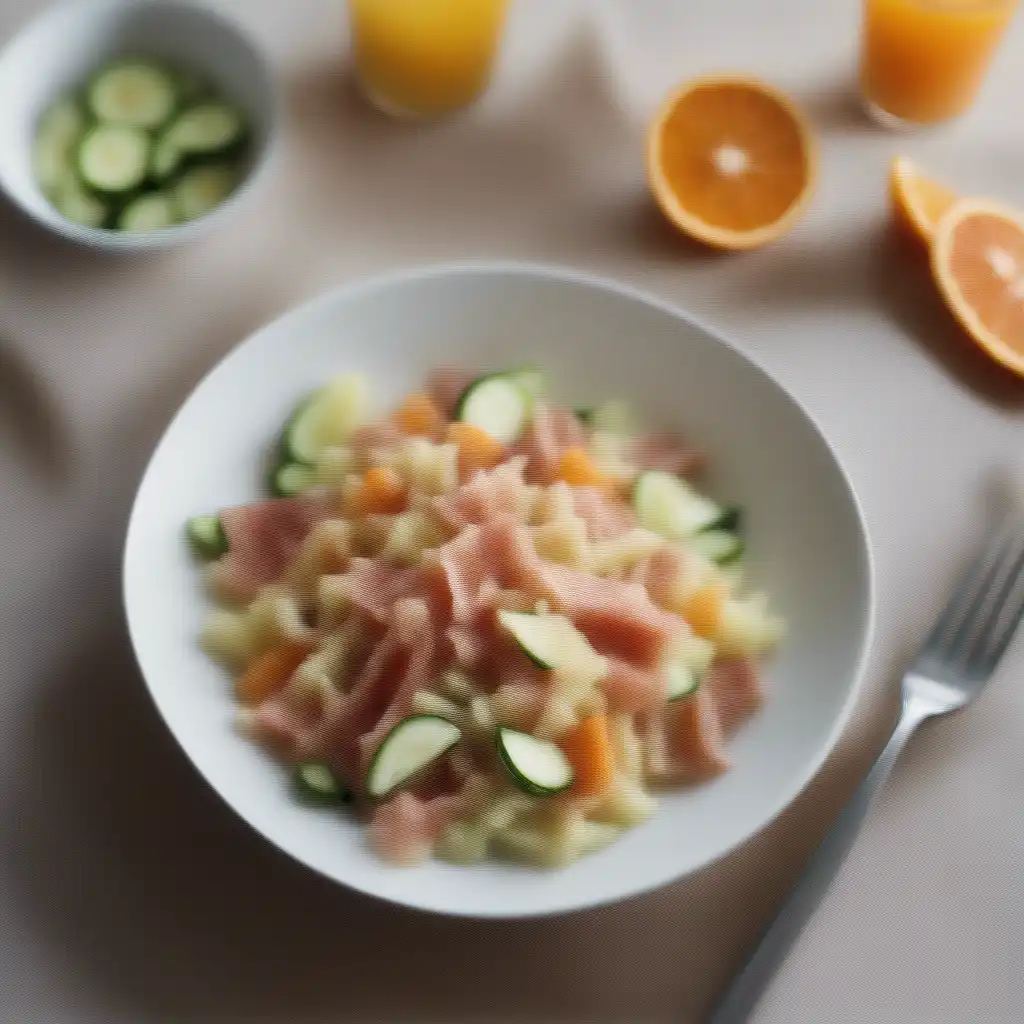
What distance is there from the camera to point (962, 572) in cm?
167

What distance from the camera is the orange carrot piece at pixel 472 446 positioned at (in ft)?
5.10

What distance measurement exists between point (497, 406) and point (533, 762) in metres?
0.51

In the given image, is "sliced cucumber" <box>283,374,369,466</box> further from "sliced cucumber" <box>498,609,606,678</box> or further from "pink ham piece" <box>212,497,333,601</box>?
"sliced cucumber" <box>498,609,606,678</box>

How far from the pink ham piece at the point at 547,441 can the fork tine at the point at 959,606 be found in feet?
1.65

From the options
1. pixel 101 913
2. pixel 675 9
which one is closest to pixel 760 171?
pixel 675 9

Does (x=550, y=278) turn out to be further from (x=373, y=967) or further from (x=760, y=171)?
(x=373, y=967)

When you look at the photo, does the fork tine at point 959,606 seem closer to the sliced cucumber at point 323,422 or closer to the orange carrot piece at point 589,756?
the orange carrot piece at point 589,756

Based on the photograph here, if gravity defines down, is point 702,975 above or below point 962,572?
below

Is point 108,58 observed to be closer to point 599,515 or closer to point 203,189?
point 203,189

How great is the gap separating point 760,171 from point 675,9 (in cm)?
41

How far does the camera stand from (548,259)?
6.22ft

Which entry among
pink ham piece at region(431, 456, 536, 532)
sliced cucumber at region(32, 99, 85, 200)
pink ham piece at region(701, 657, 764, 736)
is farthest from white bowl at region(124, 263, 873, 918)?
sliced cucumber at region(32, 99, 85, 200)

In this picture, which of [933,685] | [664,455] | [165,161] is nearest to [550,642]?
[664,455]

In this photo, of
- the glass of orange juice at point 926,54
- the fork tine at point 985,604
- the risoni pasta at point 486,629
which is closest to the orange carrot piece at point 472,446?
the risoni pasta at point 486,629
